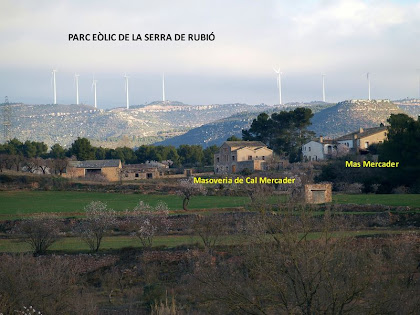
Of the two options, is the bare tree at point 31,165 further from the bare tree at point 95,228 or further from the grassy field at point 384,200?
the bare tree at point 95,228

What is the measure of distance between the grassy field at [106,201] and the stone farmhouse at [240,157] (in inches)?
856

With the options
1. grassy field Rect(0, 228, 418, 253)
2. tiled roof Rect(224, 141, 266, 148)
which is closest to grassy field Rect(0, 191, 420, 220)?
grassy field Rect(0, 228, 418, 253)

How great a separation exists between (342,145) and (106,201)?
126ft

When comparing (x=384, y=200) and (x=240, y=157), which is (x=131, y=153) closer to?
(x=240, y=157)

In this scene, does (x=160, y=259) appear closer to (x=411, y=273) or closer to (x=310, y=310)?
(x=411, y=273)

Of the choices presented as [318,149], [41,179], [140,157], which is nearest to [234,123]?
[140,157]

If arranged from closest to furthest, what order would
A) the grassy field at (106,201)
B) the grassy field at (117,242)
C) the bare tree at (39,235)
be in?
1. the bare tree at (39,235)
2. the grassy field at (117,242)
3. the grassy field at (106,201)

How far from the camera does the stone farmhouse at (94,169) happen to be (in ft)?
262

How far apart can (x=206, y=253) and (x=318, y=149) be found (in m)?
57.8

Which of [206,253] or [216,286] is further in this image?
[206,253]

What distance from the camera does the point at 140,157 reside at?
10338 cm

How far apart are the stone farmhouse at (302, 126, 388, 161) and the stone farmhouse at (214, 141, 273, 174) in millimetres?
5755

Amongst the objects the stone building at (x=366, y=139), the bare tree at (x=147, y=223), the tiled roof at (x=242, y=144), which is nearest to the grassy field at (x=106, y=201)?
the bare tree at (x=147, y=223)

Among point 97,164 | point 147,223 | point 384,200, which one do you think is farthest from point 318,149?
point 147,223
